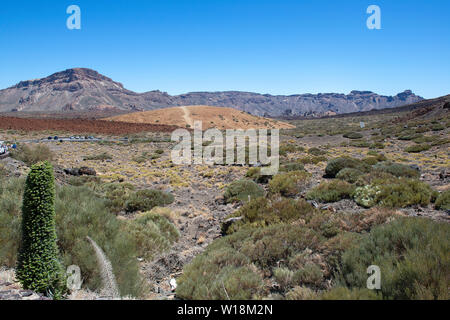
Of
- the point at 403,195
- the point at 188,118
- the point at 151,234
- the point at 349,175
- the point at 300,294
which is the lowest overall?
the point at 151,234

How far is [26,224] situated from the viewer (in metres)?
3.92

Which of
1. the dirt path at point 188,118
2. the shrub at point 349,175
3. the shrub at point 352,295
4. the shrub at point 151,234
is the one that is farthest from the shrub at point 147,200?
the dirt path at point 188,118

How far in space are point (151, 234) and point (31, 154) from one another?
12742mm

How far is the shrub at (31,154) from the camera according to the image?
587 inches

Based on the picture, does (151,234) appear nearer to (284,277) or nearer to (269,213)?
(269,213)

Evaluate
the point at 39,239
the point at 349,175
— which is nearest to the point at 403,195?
the point at 349,175

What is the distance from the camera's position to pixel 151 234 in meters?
6.79

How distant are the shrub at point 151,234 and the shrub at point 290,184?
4.36m

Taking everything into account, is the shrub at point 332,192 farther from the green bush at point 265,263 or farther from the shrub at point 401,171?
the shrub at point 401,171

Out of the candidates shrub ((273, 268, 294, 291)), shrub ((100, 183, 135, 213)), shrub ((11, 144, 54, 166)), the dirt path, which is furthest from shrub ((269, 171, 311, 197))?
the dirt path

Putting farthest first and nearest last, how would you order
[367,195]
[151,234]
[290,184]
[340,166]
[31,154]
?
[31,154]
[340,166]
[290,184]
[367,195]
[151,234]
